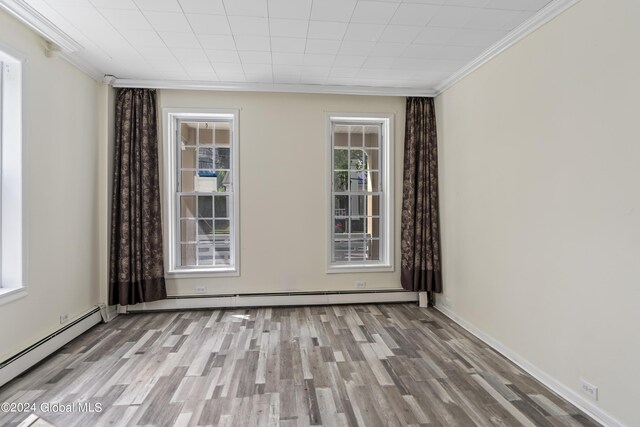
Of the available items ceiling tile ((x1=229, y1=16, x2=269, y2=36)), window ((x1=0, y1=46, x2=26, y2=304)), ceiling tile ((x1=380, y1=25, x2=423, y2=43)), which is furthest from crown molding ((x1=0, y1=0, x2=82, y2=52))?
ceiling tile ((x1=380, y1=25, x2=423, y2=43))

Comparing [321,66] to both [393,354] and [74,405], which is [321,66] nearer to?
[393,354]

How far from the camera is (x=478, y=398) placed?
2.33m

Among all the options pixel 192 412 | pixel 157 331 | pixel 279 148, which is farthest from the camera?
pixel 279 148

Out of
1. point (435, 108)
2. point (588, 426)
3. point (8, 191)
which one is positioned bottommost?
point (588, 426)

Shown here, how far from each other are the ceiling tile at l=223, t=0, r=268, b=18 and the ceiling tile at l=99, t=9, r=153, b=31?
2.30 ft

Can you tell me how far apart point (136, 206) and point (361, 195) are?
2.76 metres

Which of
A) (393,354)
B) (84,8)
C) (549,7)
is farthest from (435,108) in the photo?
(84,8)

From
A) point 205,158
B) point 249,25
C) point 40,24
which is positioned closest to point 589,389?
point 249,25

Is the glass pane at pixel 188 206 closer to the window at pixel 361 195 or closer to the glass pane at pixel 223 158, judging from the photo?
the glass pane at pixel 223 158

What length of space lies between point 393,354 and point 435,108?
3032 mm

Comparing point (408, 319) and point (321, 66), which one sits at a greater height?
point (321, 66)

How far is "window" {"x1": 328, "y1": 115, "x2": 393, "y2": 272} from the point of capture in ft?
14.8

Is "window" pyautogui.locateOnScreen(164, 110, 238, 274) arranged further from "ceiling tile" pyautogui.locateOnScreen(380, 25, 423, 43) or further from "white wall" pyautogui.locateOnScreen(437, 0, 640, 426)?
"white wall" pyautogui.locateOnScreen(437, 0, 640, 426)

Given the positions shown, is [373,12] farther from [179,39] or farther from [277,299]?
[277,299]
